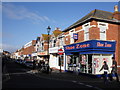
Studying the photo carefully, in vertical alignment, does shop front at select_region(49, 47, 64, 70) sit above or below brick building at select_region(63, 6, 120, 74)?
below

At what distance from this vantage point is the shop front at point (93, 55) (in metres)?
15.8

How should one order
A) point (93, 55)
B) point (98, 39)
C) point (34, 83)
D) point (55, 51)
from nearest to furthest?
point (34, 83)
point (93, 55)
point (98, 39)
point (55, 51)

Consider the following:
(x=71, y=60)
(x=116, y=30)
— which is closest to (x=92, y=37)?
(x=116, y=30)

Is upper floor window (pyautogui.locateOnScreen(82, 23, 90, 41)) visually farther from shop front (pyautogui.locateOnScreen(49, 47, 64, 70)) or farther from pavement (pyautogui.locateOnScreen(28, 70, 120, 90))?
shop front (pyautogui.locateOnScreen(49, 47, 64, 70))

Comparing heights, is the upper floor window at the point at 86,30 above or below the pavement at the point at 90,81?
above

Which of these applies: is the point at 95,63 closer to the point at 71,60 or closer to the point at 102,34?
the point at 102,34

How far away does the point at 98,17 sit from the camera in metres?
16.7

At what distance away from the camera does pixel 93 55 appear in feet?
52.0

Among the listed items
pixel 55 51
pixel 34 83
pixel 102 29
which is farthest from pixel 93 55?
pixel 55 51

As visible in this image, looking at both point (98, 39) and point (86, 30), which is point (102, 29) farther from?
point (86, 30)

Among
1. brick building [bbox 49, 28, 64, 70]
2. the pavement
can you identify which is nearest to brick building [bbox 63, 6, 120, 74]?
the pavement

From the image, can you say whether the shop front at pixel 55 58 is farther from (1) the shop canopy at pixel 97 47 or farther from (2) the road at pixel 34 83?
(2) the road at pixel 34 83

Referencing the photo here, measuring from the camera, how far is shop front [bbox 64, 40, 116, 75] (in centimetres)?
1580

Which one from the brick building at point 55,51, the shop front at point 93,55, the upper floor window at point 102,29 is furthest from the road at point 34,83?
the brick building at point 55,51
